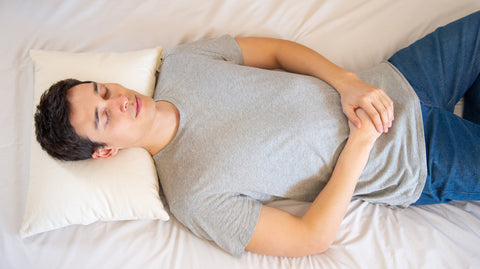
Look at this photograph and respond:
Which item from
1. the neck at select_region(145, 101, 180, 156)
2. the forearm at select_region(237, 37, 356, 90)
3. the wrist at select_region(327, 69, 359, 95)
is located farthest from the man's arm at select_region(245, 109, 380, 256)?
the neck at select_region(145, 101, 180, 156)

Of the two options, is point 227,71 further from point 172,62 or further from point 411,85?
point 411,85

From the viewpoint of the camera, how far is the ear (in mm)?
1066

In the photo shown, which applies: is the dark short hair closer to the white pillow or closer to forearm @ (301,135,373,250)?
the white pillow

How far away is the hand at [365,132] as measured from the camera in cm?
104

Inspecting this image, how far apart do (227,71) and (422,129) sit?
2.27ft

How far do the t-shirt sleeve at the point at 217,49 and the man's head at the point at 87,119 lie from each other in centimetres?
31

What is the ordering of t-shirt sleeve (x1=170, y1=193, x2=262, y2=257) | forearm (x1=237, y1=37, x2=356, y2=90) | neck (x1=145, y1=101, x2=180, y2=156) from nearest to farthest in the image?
t-shirt sleeve (x1=170, y1=193, x2=262, y2=257) < neck (x1=145, y1=101, x2=180, y2=156) < forearm (x1=237, y1=37, x2=356, y2=90)

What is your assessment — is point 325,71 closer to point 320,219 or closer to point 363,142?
point 363,142

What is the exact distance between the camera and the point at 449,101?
1197 mm

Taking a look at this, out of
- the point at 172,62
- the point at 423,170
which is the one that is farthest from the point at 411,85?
the point at 172,62

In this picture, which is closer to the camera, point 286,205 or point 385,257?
point 385,257

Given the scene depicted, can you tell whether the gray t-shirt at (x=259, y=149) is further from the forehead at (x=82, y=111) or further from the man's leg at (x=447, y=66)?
the forehead at (x=82, y=111)

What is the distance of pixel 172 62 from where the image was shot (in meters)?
1.24

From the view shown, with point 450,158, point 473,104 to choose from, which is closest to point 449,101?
point 473,104
